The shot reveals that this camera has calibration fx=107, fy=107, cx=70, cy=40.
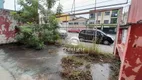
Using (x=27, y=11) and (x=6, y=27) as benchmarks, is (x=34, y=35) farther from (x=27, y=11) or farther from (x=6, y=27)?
(x=6, y=27)

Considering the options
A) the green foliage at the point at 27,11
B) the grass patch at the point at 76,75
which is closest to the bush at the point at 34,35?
the green foliage at the point at 27,11

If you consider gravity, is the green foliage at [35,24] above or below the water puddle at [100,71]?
above

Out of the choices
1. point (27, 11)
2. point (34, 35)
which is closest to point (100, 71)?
point (34, 35)

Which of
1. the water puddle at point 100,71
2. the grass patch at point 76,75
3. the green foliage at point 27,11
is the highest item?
the green foliage at point 27,11

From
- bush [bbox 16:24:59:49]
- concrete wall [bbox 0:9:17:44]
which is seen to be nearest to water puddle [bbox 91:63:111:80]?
bush [bbox 16:24:59:49]

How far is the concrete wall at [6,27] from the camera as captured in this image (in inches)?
210

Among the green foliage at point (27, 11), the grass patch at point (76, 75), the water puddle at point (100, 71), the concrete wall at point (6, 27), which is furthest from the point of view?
the green foliage at point (27, 11)

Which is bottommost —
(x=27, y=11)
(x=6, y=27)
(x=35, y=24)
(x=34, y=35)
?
(x=34, y=35)

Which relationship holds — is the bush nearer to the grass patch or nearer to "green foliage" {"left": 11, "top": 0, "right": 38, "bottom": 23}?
"green foliage" {"left": 11, "top": 0, "right": 38, "bottom": 23}

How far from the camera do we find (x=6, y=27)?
5539mm

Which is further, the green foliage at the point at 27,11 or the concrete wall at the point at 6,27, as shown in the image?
the green foliage at the point at 27,11

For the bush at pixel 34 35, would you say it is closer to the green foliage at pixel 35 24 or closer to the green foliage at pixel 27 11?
the green foliage at pixel 35 24

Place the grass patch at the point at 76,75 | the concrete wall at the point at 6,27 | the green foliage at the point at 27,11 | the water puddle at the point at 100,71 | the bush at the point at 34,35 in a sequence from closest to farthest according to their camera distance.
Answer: the grass patch at the point at 76,75 → the water puddle at the point at 100,71 → the bush at the point at 34,35 → the concrete wall at the point at 6,27 → the green foliage at the point at 27,11

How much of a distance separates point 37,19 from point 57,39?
5.29ft
